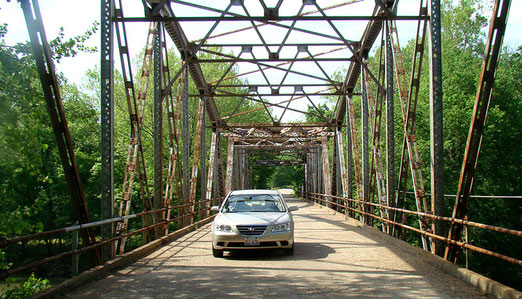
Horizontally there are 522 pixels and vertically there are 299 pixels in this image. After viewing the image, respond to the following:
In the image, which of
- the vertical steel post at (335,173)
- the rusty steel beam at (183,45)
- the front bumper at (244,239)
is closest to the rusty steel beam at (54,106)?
the front bumper at (244,239)

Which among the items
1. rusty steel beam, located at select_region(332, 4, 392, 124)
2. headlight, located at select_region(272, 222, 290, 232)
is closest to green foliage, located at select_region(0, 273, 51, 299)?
headlight, located at select_region(272, 222, 290, 232)

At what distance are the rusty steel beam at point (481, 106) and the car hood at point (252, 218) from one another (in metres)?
3.55

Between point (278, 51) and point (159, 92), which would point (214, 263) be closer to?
point (159, 92)

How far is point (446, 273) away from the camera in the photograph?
25.7 feet

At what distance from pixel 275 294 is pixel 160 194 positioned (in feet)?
24.9

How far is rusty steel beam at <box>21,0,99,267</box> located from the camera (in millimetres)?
7223

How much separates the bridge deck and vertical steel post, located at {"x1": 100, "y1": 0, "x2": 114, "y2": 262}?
1.28 meters

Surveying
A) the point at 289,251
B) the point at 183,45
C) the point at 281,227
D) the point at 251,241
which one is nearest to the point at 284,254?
the point at 289,251

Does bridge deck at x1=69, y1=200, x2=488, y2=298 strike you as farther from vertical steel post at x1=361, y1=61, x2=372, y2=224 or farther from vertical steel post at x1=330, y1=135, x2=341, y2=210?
vertical steel post at x1=330, y1=135, x2=341, y2=210

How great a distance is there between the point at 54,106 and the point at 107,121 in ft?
6.23

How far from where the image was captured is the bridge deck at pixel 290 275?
257 inches

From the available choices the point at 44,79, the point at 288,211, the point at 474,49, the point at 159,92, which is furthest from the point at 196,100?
the point at 44,79

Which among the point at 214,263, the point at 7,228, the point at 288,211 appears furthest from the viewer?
the point at 288,211

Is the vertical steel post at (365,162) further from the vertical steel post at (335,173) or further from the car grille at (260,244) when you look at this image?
the vertical steel post at (335,173)
